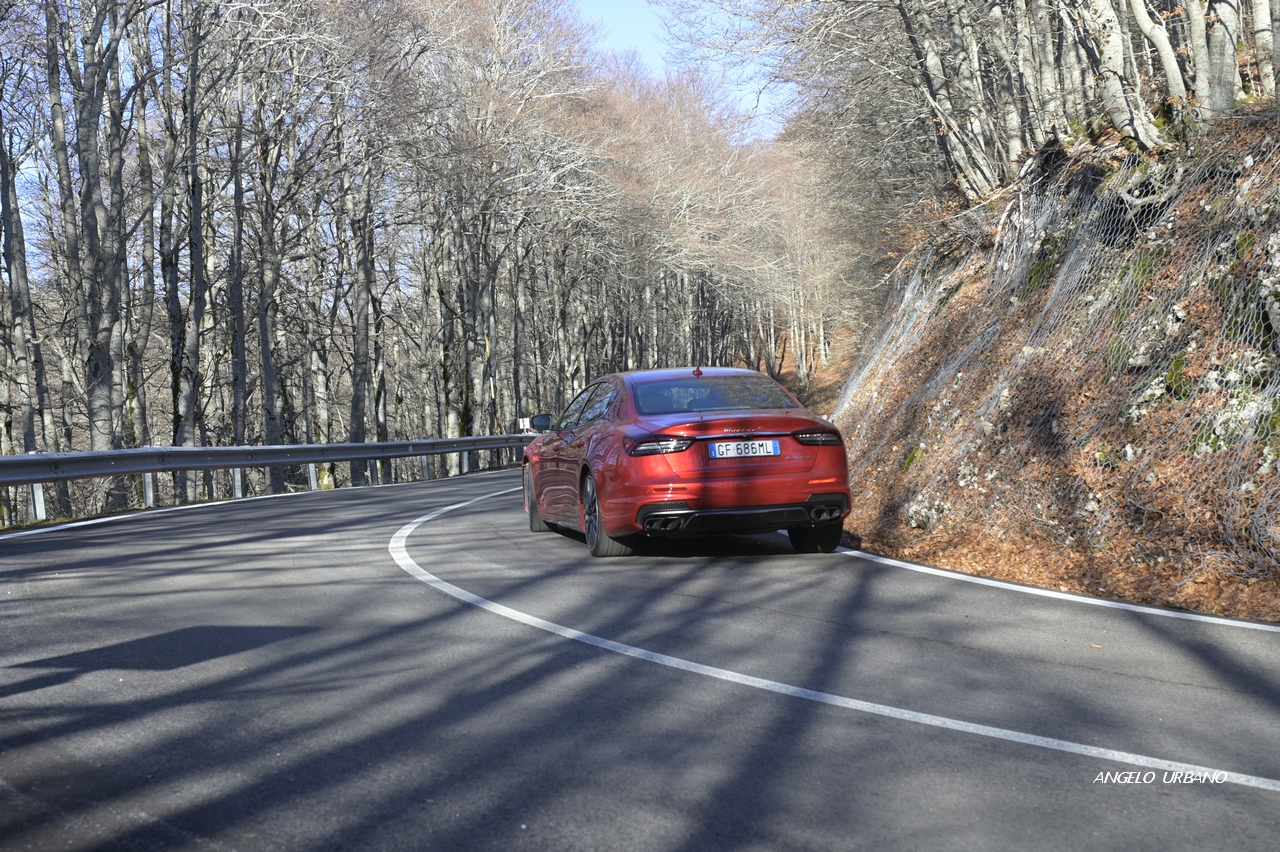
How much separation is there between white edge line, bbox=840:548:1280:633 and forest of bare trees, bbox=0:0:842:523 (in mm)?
16767

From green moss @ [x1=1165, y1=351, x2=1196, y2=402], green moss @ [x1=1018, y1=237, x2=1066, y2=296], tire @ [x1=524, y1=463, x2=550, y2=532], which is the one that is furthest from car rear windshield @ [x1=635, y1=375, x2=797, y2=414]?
green moss @ [x1=1018, y1=237, x2=1066, y2=296]

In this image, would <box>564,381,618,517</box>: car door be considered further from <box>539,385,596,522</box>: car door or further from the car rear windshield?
the car rear windshield

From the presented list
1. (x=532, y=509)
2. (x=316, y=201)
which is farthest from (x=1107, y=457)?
(x=316, y=201)

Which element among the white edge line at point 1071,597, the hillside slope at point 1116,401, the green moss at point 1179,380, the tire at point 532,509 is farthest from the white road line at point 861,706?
the green moss at point 1179,380

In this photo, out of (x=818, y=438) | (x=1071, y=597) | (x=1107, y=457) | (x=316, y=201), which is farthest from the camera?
(x=316, y=201)

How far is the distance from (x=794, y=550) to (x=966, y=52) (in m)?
11.3

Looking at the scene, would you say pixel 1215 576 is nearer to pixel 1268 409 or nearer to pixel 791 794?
pixel 1268 409

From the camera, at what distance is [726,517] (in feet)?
28.3

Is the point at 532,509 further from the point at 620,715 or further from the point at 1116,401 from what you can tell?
the point at 620,715

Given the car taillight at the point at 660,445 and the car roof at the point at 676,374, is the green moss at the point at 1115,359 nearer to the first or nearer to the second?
the car roof at the point at 676,374

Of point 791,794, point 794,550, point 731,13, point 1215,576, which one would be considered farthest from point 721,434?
point 731,13

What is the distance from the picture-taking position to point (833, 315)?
66.8 m

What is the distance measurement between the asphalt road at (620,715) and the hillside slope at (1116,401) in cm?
105

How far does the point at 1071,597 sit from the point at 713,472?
2.65 meters
